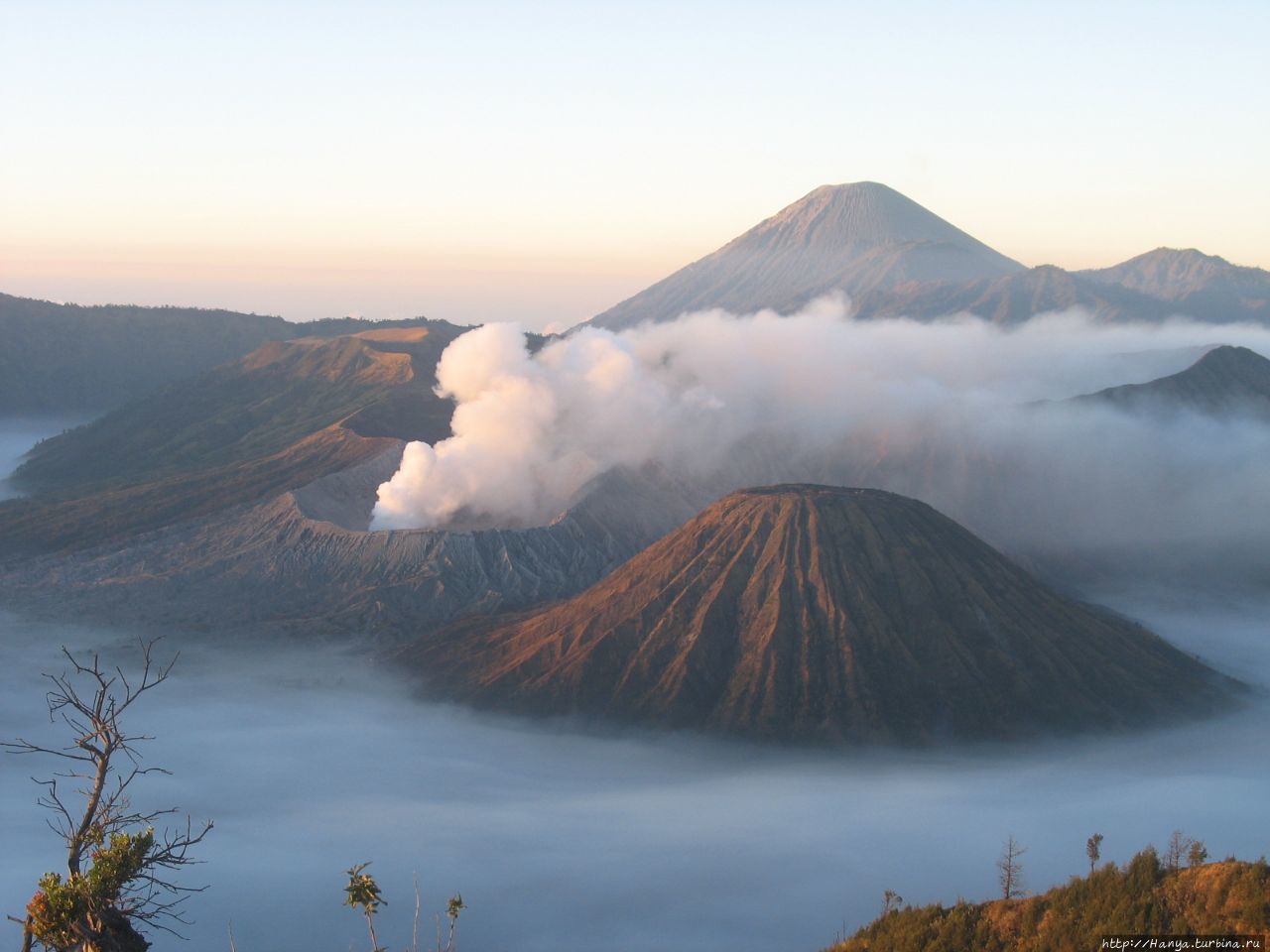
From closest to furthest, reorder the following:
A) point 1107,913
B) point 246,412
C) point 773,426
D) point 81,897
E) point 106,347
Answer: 1. point 81,897
2. point 1107,913
3. point 773,426
4. point 246,412
5. point 106,347

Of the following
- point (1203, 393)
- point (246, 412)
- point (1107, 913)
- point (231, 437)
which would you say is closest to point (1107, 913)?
point (1107, 913)

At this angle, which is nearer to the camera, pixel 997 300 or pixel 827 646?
pixel 827 646

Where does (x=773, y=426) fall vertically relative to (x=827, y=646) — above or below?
above

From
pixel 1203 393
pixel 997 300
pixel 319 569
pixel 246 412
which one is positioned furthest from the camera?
pixel 997 300

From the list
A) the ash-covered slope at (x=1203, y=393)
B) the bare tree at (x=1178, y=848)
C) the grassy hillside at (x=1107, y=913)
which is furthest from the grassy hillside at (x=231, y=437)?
the grassy hillside at (x=1107, y=913)

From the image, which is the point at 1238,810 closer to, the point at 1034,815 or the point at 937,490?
the point at 1034,815

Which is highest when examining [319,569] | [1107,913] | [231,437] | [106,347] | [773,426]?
[106,347]

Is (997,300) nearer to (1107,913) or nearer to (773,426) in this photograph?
(773,426)

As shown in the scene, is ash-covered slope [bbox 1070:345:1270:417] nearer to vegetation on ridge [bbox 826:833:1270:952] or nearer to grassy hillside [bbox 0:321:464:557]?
grassy hillside [bbox 0:321:464:557]
